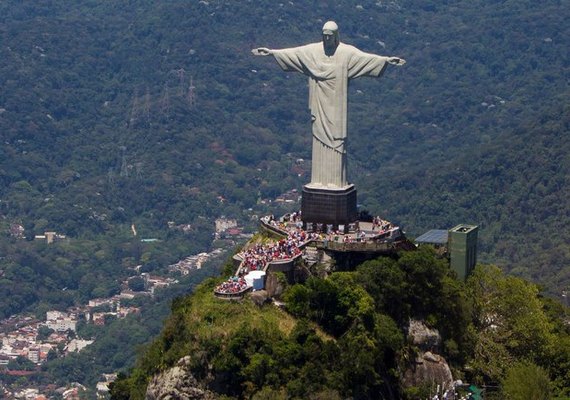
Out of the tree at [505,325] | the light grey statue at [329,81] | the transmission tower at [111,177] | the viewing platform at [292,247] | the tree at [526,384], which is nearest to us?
the tree at [526,384]

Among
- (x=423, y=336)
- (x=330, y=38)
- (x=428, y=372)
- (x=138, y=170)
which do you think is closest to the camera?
(x=428, y=372)

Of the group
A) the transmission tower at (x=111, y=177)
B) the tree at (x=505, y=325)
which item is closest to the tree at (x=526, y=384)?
the tree at (x=505, y=325)

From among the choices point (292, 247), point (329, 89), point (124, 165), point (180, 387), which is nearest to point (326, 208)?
point (292, 247)

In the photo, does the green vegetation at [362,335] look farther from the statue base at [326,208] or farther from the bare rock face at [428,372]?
the statue base at [326,208]

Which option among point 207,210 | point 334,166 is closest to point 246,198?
point 207,210

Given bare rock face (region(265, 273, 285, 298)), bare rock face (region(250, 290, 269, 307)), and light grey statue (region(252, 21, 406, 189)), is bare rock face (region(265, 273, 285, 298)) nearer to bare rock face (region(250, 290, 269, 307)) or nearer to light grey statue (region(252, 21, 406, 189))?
bare rock face (region(250, 290, 269, 307))

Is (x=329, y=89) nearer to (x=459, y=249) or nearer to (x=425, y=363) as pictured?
(x=459, y=249)
